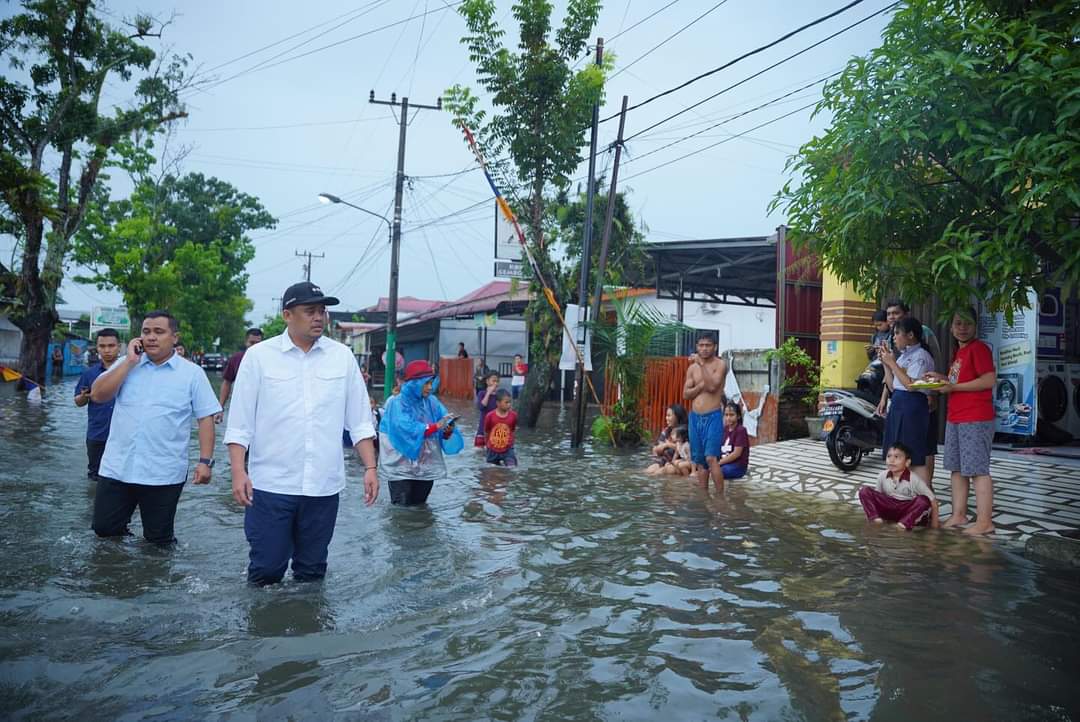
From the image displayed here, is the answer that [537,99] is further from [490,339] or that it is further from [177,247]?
[177,247]

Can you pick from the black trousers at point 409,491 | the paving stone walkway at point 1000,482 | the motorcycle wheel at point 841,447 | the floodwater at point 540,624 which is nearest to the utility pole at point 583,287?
the paving stone walkway at point 1000,482

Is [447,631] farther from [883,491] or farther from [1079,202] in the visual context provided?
[883,491]

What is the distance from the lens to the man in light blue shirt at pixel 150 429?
5328 mm

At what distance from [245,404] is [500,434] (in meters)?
6.80

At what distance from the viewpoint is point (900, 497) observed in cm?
733

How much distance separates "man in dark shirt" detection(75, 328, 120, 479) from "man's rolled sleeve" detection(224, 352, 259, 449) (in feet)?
11.0

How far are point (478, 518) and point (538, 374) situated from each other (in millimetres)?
11245

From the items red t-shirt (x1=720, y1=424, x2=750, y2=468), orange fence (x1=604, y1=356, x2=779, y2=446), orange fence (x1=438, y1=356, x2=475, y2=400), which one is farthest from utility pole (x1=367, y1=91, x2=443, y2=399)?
red t-shirt (x1=720, y1=424, x2=750, y2=468)

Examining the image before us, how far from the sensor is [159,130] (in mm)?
27703

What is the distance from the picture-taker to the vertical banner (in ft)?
35.4

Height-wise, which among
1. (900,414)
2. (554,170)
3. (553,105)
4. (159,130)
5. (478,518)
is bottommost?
(478,518)

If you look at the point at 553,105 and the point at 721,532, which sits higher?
the point at 553,105

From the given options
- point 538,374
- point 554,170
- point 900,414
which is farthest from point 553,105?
point 900,414

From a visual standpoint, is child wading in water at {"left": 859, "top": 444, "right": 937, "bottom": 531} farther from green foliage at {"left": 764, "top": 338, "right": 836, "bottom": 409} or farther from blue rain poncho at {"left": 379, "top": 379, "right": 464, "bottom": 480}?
green foliage at {"left": 764, "top": 338, "right": 836, "bottom": 409}
